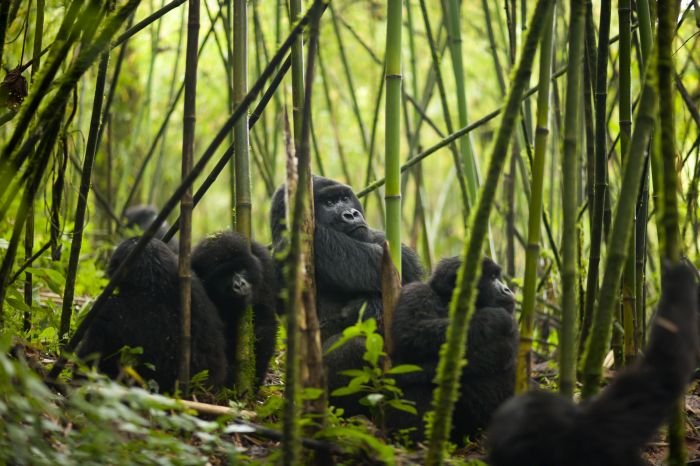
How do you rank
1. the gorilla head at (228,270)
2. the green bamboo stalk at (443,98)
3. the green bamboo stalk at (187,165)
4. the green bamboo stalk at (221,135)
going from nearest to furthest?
the green bamboo stalk at (221,135)
the green bamboo stalk at (187,165)
the gorilla head at (228,270)
the green bamboo stalk at (443,98)

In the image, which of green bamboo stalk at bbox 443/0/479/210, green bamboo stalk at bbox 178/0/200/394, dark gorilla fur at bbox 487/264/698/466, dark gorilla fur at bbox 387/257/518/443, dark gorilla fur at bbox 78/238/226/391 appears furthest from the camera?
green bamboo stalk at bbox 443/0/479/210

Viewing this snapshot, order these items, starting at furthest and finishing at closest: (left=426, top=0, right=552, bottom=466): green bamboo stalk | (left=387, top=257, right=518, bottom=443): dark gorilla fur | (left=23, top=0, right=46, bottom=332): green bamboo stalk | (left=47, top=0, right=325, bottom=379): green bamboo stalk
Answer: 1. (left=387, top=257, right=518, bottom=443): dark gorilla fur
2. (left=23, top=0, right=46, bottom=332): green bamboo stalk
3. (left=47, top=0, right=325, bottom=379): green bamboo stalk
4. (left=426, top=0, right=552, bottom=466): green bamboo stalk

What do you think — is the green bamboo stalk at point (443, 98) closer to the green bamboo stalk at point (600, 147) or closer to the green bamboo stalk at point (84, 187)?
the green bamboo stalk at point (600, 147)

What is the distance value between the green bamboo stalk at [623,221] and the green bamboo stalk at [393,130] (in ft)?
3.47

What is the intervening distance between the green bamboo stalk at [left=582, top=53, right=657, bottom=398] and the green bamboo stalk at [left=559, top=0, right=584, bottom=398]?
6cm

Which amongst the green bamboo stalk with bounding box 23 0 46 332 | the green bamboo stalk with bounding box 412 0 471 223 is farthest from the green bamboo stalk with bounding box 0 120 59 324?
the green bamboo stalk with bounding box 412 0 471 223

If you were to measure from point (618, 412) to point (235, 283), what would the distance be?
192 cm

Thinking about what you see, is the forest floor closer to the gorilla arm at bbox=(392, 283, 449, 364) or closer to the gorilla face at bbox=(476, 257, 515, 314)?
the gorilla arm at bbox=(392, 283, 449, 364)

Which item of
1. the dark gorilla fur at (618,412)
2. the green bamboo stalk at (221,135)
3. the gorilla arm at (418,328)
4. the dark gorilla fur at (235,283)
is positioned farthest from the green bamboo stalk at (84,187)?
the dark gorilla fur at (618,412)

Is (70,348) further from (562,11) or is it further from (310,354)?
(562,11)

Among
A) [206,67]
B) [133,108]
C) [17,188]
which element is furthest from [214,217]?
[17,188]

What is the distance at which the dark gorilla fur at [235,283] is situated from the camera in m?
3.64

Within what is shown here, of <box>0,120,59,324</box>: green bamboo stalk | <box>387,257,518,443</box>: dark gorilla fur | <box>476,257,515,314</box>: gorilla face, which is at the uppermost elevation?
<box>0,120,59,324</box>: green bamboo stalk

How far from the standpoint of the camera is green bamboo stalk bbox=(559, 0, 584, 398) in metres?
2.27
